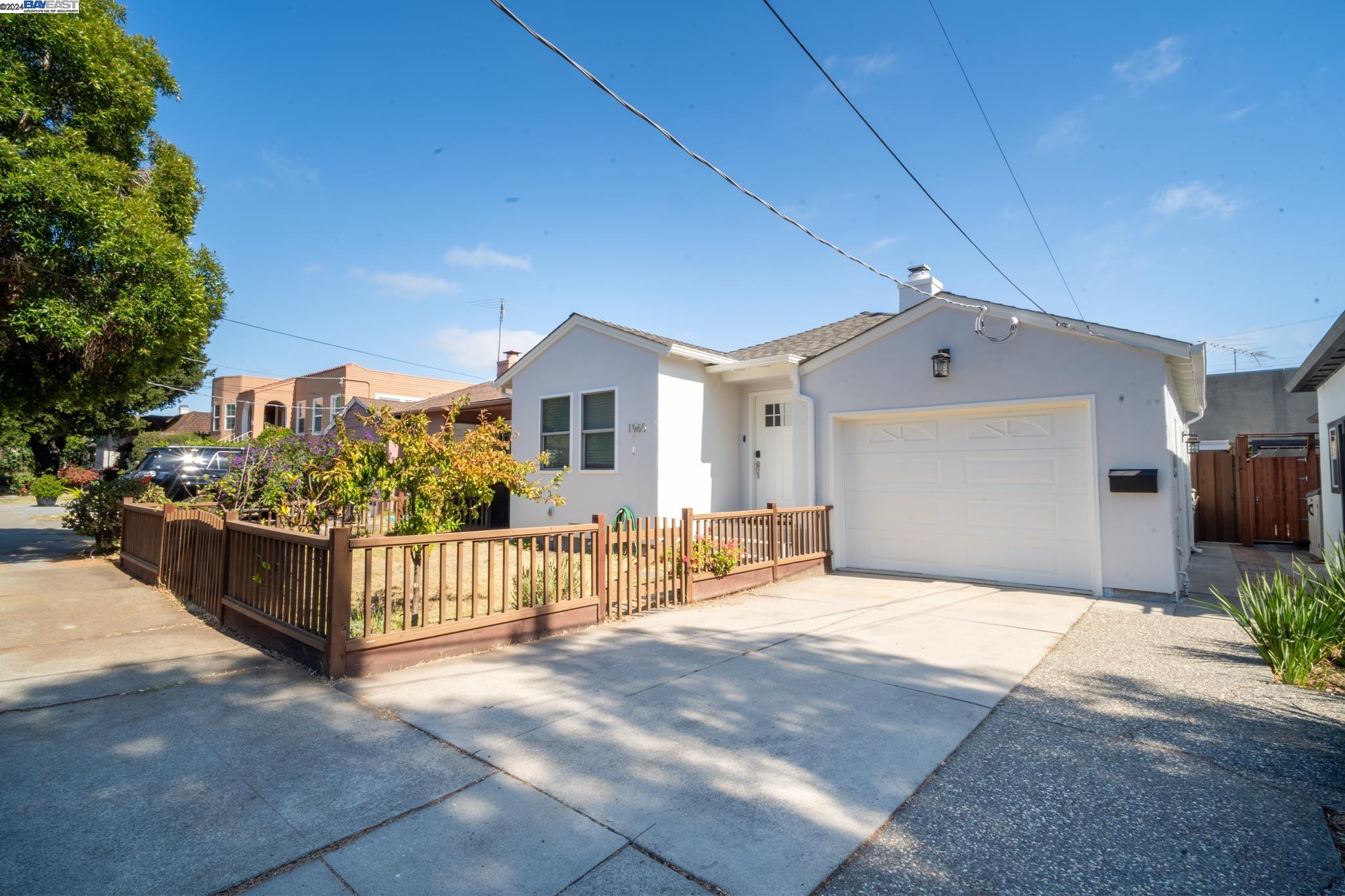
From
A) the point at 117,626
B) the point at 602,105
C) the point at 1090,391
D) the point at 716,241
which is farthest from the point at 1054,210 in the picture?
the point at 117,626

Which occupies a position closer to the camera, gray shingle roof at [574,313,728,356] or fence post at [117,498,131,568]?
fence post at [117,498,131,568]

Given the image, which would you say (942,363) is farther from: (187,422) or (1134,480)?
(187,422)

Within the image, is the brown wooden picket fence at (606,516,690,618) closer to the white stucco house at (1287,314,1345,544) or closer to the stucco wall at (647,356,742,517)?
the stucco wall at (647,356,742,517)

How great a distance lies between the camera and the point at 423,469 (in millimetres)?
5090

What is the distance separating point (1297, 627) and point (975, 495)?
3.68 meters

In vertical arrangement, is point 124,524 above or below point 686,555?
above

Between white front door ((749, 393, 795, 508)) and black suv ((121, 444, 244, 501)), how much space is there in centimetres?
1137

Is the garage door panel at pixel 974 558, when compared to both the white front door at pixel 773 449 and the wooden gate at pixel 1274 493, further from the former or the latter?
the wooden gate at pixel 1274 493

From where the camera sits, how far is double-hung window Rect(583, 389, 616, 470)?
1024cm

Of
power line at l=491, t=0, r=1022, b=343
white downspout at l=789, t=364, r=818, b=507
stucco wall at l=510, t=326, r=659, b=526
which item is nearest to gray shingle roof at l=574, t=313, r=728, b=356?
stucco wall at l=510, t=326, r=659, b=526

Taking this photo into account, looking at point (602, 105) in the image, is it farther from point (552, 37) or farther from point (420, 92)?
point (420, 92)

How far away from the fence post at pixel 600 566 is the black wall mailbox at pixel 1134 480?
18.3ft

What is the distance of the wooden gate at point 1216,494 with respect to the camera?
12.4m

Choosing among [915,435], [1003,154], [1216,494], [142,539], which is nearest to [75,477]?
[142,539]
